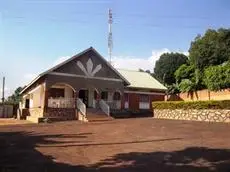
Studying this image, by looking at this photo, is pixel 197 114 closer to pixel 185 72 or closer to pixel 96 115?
pixel 96 115

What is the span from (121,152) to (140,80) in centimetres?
3053

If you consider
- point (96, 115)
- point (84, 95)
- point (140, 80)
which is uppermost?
point (140, 80)

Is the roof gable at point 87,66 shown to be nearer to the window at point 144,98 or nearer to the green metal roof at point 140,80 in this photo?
the green metal roof at point 140,80

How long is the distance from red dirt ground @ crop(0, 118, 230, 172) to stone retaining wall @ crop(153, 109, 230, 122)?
185 inches

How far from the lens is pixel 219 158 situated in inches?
460

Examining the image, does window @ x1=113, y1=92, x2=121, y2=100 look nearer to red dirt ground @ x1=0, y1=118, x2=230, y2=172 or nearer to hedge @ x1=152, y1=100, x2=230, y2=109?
hedge @ x1=152, y1=100, x2=230, y2=109

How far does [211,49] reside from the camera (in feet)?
147

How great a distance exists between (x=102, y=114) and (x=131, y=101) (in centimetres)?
972

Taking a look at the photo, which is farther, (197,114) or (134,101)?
(134,101)

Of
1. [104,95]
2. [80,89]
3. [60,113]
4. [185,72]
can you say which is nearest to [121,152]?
[60,113]

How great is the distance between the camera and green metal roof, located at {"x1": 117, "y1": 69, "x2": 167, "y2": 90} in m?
41.2

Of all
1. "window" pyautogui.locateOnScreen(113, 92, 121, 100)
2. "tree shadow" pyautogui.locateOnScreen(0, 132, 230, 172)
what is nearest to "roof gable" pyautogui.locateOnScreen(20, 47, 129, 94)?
"window" pyautogui.locateOnScreen(113, 92, 121, 100)

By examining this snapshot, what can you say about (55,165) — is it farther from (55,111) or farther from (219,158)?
(55,111)

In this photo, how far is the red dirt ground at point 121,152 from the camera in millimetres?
10688
